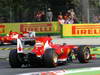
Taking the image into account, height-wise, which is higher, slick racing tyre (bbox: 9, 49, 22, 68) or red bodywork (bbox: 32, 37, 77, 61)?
red bodywork (bbox: 32, 37, 77, 61)

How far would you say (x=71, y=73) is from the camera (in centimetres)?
745

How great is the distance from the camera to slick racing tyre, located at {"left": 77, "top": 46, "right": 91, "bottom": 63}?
1499 cm

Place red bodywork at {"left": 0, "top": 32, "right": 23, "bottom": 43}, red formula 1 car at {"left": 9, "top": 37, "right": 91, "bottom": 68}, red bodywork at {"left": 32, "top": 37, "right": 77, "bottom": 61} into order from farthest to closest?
red bodywork at {"left": 0, "top": 32, "right": 23, "bottom": 43} < red bodywork at {"left": 32, "top": 37, "right": 77, "bottom": 61} < red formula 1 car at {"left": 9, "top": 37, "right": 91, "bottom": 68}

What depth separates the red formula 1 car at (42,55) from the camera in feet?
44.6

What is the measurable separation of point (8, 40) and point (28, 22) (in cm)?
683

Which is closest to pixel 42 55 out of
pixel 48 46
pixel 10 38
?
pixel 48 46

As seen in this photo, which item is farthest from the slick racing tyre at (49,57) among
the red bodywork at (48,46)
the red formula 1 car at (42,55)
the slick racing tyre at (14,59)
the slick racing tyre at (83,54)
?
the slick racing tyre at (83,54)

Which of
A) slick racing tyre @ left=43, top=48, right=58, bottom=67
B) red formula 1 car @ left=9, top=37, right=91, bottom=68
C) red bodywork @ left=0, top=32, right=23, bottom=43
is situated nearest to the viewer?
slick racing tyre @ left=43, top=48, right=58, bottom=67

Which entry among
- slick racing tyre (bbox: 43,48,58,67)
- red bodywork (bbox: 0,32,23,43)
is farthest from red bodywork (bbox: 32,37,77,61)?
red bodywork (bbox: 0,32,23,43)

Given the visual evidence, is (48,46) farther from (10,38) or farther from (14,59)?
(10,38)

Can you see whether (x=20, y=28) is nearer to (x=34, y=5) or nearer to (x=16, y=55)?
(x=34, y=5)

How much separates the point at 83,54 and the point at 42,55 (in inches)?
77.0

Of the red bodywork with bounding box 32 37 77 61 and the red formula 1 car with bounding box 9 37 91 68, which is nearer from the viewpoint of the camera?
the red formula 1 car with bounding box 9 37 91 68

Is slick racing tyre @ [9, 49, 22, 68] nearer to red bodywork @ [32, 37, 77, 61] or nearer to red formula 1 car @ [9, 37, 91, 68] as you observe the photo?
red formula 1 car @ [9, 37, 91, 68]
